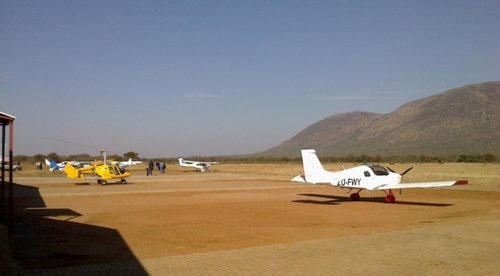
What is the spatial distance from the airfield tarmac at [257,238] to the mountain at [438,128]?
10646cm

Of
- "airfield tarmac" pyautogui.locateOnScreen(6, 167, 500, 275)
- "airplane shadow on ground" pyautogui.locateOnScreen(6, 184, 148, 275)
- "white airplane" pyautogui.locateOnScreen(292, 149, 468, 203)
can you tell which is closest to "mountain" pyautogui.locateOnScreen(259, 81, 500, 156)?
"white airplane" pyautogui.locateOnScreen(292, 149, 468, 203)

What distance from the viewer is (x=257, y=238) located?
39.1 ft

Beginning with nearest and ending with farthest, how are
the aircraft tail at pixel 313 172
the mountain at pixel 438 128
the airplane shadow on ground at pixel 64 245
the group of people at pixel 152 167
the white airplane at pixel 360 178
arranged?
the airplane shadow on ground at pixel 64 245
the white airplane at pixel 360 178
the aircraft tail at pixel 313 172
the group of people at pixel 152 167
the mountain at pixel 438 128

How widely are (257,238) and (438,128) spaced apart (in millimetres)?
143782

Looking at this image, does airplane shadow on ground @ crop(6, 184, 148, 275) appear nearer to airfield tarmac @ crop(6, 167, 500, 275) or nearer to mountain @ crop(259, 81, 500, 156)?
airfield tarmac @ crop(6, 167, 500, 275)

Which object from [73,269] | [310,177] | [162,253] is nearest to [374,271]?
[162,253]

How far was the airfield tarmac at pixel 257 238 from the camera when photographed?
27.9ft

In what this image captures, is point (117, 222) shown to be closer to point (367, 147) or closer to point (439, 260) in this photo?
point (439, 260)

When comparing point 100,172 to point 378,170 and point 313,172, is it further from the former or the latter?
point 378,170

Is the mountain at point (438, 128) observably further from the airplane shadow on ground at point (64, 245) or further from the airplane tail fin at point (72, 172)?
the airplane shadow on ground at point (64, 245)

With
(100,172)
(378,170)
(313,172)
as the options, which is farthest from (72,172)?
(378,170)

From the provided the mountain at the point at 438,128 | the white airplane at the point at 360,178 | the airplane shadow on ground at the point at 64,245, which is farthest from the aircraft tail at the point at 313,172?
the mountain at the point at 438,128

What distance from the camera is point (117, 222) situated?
1527cm

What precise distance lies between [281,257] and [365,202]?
1414 cm
